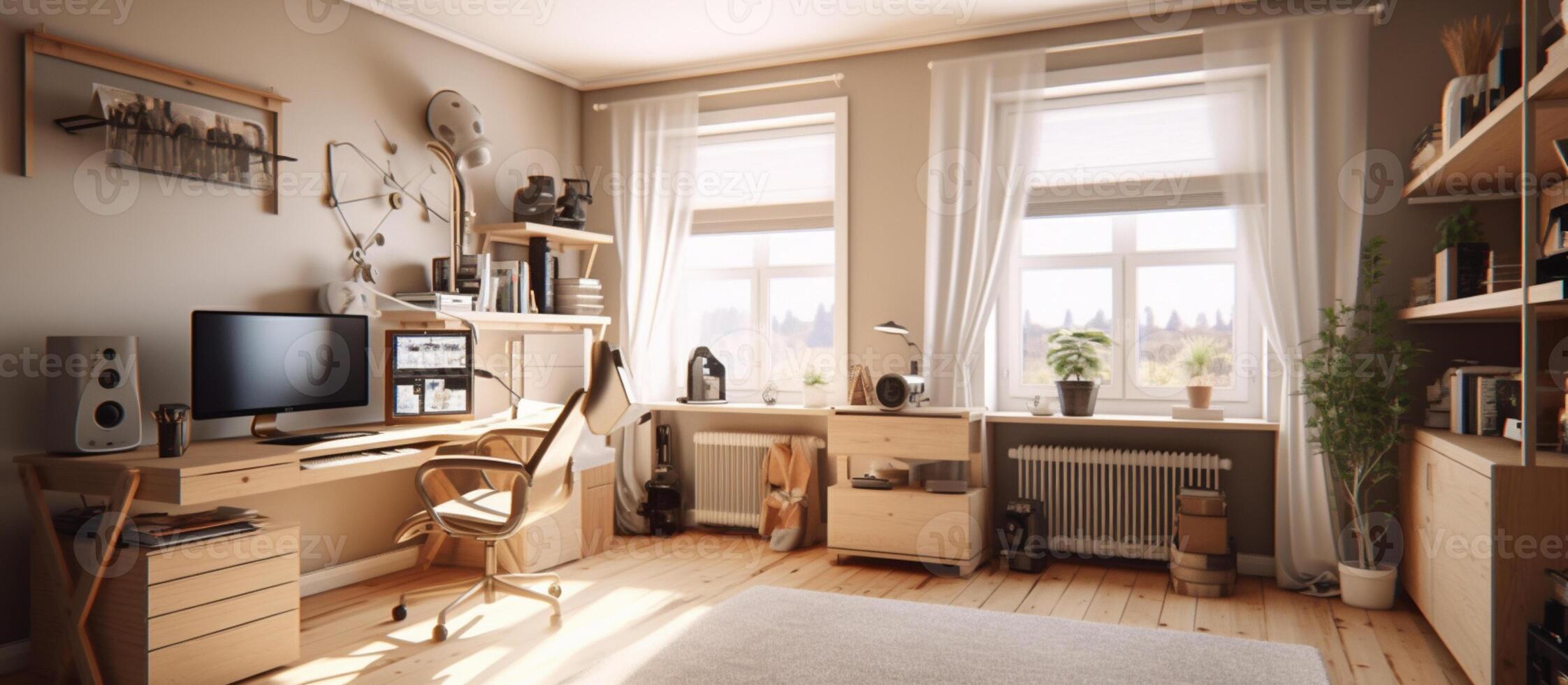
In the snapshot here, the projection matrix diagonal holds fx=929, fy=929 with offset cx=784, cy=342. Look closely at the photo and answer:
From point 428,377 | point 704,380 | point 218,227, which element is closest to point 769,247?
point 704,380

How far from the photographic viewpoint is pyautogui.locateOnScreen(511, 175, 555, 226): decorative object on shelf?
15.1 ft

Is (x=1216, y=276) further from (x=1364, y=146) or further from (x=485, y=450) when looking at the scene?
(x=485, y=450)

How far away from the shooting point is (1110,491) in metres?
4.15

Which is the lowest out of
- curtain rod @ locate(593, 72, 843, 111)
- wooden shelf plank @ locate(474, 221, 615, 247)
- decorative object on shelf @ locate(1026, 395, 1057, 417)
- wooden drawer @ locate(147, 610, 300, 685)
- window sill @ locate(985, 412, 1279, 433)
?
wooden drawer @ locate(147, 610, 300, 685)

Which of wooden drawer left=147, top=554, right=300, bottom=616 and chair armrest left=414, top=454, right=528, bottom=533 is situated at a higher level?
chair armrest left=414, top=454, right=528, bottom=533

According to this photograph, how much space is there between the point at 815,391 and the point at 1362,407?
91.4 inches

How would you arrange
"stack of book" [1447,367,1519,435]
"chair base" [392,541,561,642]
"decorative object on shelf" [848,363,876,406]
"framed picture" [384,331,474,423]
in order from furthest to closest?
"decorative object on shelf" [848,363,876,406] → "framed picture" [384,331,474,423] → "chair base" [392,541,561,642] → "stack of book" [1447,367,1519,435]

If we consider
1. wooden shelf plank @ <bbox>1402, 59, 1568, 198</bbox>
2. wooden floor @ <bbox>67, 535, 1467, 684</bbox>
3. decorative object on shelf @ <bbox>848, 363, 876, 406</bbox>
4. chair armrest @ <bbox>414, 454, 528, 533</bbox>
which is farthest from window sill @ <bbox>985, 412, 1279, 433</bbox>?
chair armrest @ <bbox>414, 454, 528, 533</bbox>

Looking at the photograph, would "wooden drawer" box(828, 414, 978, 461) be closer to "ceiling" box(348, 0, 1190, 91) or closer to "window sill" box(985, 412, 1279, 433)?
"window sill" box(985, 412, 1279, 433)

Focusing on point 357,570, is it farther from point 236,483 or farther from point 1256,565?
point 1256,565

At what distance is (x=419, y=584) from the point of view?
12.9ft

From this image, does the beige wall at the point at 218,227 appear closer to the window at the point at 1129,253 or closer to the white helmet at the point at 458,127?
the white helmet at the point at 458,127

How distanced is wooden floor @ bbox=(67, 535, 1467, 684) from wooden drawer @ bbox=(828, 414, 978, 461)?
531mm

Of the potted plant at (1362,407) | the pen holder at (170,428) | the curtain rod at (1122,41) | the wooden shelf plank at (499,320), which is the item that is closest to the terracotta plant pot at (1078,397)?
the potted plant at (1362,407)
